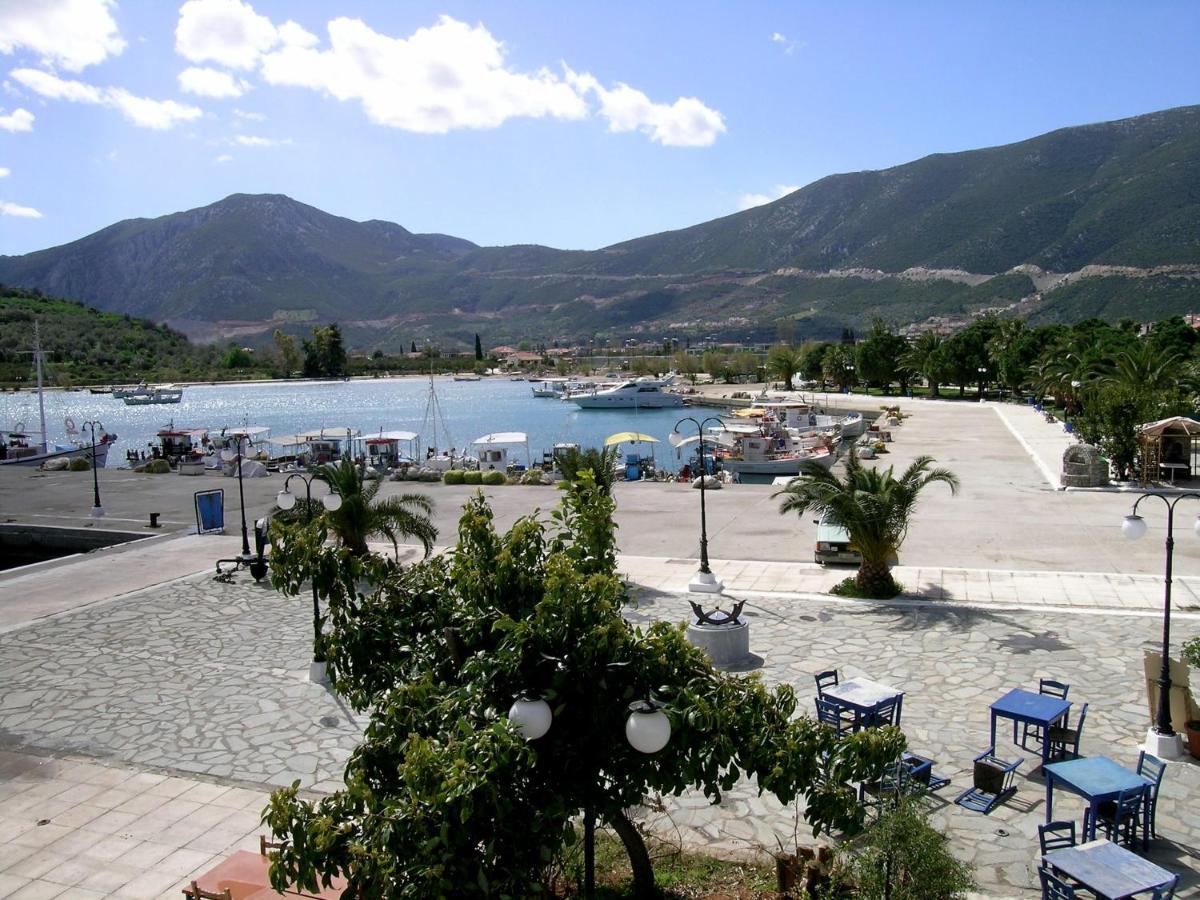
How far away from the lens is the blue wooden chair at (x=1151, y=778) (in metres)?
7.15

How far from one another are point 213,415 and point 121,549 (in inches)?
3589

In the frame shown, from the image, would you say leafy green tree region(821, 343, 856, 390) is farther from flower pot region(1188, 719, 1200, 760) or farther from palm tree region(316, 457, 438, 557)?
flower pot region(1188, 719, 1200, 760)

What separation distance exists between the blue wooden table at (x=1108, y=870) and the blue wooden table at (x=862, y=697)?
106 inches

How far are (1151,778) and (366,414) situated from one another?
10348 cm

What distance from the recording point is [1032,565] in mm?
17688

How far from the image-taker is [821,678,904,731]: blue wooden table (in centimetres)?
881

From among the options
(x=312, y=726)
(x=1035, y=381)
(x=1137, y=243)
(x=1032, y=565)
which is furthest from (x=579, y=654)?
(x=1137, y=243)

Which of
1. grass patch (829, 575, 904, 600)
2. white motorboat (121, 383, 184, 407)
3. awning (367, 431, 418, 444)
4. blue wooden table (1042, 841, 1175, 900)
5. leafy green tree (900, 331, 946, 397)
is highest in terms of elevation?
leafy green tree (900, 331, 946, 397)

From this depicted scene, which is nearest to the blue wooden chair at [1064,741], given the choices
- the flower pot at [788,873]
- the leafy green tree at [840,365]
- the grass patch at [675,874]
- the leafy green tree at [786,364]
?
the grass patch at [675,874]

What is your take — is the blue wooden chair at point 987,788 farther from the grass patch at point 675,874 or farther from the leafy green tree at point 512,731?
the leafy green tree at point 512,731

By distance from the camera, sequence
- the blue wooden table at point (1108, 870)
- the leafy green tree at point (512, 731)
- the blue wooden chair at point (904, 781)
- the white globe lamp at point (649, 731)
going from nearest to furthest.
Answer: the leafy green tree at point (512, 731) → the white globe lamp at point (649, 731) → the blue wooden table at point (1108, 870) → the blue wooden chair at point (904, 781)

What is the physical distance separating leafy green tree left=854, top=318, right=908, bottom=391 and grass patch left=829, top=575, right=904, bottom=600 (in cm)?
7159

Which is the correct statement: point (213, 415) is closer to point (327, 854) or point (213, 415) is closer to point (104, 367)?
point (104, 367)

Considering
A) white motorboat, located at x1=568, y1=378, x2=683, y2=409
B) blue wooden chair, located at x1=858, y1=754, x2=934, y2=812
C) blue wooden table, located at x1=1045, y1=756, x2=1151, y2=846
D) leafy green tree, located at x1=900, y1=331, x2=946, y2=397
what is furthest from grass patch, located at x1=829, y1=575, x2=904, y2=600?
white motorboat, located at x1=568, y1=378, x2=683, y2=409
